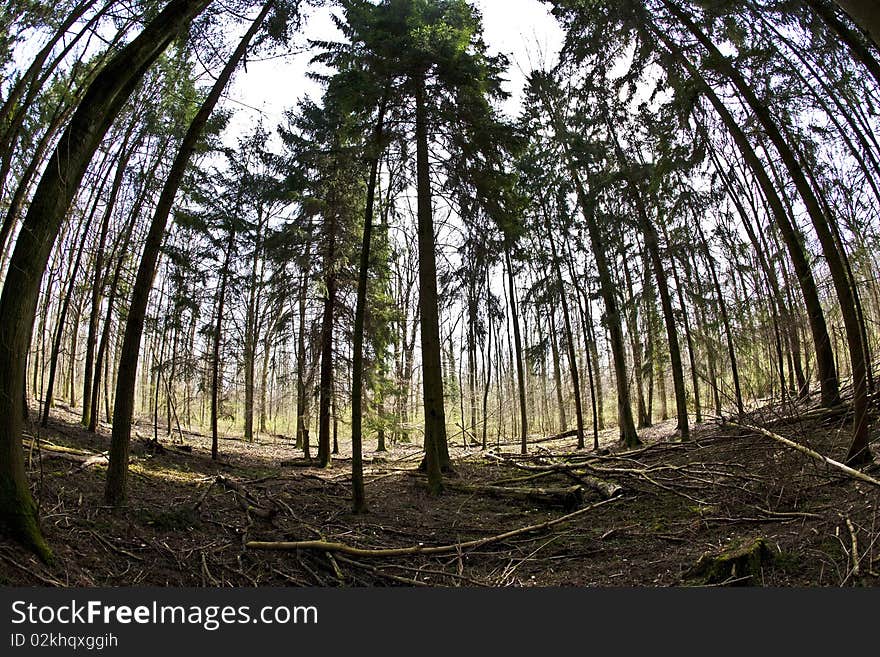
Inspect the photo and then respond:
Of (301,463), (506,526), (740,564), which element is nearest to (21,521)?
(506,526)

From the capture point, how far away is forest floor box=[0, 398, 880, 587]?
13.9ft

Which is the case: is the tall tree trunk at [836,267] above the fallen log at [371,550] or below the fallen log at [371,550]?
above

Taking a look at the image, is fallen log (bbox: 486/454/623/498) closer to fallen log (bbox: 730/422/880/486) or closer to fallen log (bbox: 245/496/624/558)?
fallen log (bbox: 245/496/624/558)

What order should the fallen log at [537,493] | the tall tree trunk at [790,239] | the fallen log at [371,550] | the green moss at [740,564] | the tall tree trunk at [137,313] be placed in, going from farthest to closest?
the fallen log at [537,493] → the tall tree trunk at [790,239] → the tall tree trunk at [137,313] → the fallen log at [371,550] → the green moss at [740,564]

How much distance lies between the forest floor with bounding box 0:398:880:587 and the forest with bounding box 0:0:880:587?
5 centimetres

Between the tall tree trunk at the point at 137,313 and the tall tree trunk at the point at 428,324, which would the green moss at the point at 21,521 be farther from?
the tall tree trunk at the point at 428,324

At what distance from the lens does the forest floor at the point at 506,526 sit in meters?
4.25

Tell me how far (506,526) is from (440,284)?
7.22 m

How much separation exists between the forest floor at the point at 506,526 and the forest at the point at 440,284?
47 mm

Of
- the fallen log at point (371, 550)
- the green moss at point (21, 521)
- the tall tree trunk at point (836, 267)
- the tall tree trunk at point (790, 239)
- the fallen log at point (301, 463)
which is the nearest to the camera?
the green moss at point (21, 521)

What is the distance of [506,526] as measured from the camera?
752 centimetres

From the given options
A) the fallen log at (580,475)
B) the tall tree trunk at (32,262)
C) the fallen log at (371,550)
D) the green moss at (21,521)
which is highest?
the tall tree trunk at (32,262)

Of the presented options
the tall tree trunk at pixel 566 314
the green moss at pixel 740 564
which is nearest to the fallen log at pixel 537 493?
the green moss at pixel 740 564

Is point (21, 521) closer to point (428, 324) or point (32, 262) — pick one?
point (32, 262)
